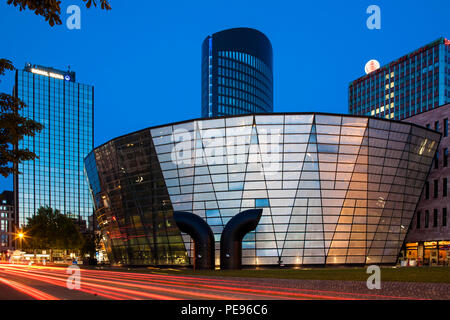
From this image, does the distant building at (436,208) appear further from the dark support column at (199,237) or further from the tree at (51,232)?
the tree at (51,232)

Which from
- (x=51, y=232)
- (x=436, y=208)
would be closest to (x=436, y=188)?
(x=436, y=208)

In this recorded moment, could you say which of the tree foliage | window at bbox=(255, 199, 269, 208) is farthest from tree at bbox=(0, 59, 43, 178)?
the tree foliage

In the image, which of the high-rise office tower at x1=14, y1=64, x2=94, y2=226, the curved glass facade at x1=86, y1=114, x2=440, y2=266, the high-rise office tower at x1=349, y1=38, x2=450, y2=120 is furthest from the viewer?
the high-rise office tower at x1=14, y1=64, x2=94, y2=226

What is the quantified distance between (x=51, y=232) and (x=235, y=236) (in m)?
63.4

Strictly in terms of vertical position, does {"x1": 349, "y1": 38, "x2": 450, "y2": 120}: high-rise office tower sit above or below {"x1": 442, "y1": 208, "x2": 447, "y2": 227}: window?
above

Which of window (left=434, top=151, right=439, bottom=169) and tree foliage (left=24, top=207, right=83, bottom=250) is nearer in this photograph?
window (left=434, top=151, right=439, bottom=169)

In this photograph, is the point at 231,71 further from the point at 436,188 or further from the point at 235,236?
the point at 235,236

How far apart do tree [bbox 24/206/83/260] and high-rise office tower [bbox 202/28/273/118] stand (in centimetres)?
8408

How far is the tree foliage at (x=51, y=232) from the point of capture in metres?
92.7

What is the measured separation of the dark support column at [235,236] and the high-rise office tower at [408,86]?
10702 centimetres

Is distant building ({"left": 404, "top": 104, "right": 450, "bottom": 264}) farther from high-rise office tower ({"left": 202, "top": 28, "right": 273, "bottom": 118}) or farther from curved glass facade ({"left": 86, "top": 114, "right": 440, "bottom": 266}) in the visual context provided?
high-rise office tower ({"left": 202, "top": 28, "right": 273, "bottom": 118})

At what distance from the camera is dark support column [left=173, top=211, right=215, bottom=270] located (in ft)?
133
